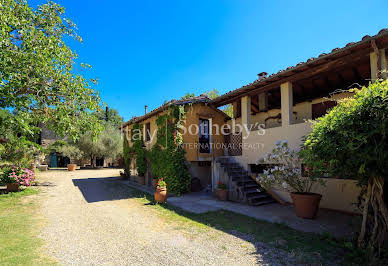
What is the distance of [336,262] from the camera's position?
139 inches

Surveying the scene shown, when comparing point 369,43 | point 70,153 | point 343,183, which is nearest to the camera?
point 369,43

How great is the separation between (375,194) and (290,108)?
4.48 m

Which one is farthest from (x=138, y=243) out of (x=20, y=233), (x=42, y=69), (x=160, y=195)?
(x=42, y=69)

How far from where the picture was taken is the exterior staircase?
8209 millimetres

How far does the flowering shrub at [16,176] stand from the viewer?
33.9 ft

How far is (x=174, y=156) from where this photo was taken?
10.3 m

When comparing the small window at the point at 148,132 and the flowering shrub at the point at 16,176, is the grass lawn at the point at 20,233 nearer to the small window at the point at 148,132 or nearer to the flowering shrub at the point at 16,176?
the flowering shrub at the point at 16,176

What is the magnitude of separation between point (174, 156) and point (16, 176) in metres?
7.95

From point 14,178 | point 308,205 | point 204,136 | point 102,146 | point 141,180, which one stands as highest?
point 204,136

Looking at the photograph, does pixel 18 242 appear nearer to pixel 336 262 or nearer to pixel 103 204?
pixel 103 204

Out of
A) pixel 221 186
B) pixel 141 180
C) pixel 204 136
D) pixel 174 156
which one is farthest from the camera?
pixel 141 180

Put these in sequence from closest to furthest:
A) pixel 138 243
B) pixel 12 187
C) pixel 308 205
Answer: pixel 138 243 < pixel 308 205 < pixel 12 187

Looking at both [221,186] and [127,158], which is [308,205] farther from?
[127,158]

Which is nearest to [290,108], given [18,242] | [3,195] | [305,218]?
[305,218]
